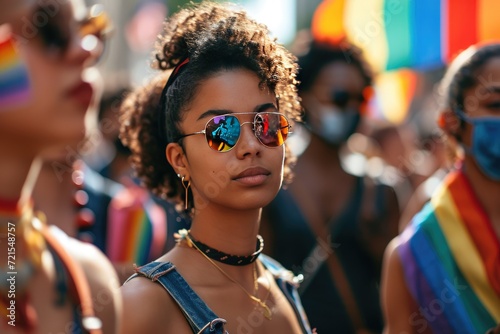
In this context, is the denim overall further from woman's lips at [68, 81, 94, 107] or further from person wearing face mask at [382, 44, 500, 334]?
person wearing face mask at [382, 44, 500, 334]

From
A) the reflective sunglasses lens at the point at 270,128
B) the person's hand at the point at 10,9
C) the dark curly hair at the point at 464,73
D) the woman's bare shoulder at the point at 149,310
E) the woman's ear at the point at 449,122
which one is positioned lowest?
the woman's bare shoulder at the point at 149,310

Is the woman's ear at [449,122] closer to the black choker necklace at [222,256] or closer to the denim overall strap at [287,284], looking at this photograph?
the denim overall strap at [287,284]

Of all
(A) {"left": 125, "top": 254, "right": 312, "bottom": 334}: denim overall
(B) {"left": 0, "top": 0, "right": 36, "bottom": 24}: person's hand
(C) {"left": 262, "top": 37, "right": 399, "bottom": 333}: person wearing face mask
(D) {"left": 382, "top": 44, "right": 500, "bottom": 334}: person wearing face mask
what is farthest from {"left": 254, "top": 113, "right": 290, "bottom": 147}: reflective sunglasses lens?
(C) {"left": 262, "top": 37, "right": 399, "bottom": 333}: person wearing face mask

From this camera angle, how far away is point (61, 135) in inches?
95.7

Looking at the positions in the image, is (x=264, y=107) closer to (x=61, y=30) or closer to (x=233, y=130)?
(x=233, y=130)

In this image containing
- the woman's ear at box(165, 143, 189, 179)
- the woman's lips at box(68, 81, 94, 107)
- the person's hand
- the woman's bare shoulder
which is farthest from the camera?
the woman's ear at box(165, 143, 189, 179)

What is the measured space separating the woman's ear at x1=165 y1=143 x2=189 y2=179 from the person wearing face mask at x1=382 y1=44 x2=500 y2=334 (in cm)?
130

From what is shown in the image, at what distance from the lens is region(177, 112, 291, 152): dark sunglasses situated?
2854 millimetres

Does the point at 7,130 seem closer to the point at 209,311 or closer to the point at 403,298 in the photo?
the point at 209,311

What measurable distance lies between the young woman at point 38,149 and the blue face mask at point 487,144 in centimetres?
214

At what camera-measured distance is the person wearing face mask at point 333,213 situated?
5.04 m

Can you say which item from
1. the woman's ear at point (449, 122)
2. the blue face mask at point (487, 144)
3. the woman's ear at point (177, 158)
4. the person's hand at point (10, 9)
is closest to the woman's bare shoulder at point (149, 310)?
the woman's ear at point (177, 158)

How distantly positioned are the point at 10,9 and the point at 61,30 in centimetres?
17

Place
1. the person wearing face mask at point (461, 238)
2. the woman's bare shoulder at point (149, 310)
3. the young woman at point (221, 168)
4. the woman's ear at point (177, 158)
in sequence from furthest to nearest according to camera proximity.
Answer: the person wearing face mask at point (461, 238) → the woman's ear at point (177, 158) → the young woman at point (221, 168) → the woman's bare shoulder at point (149, 310)
